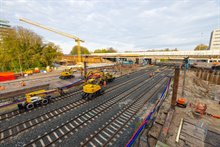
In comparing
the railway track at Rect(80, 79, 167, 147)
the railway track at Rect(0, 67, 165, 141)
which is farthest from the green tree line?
the railway track at Rect(80, 79, 167, 147)

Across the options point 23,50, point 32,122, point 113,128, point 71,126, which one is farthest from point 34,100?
point 23,50

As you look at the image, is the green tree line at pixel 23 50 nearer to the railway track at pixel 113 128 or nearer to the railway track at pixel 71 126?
the railway track at pixel 71 126

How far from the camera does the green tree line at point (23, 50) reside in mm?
26200

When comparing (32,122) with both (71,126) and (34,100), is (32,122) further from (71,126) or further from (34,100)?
(71,126)

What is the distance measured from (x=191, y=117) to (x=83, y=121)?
10.1 m

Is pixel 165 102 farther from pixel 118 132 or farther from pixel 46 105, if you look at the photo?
pixel 46 105

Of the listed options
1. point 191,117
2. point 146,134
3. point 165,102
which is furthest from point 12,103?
point 191,117

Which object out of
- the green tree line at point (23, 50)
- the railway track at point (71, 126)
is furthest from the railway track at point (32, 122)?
the green tree line at point (23, 50)

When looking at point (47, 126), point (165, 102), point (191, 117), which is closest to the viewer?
point (47, 126)

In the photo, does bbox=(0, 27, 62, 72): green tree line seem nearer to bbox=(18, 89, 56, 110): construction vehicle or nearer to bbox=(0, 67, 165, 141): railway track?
bbox=(18, 89, 56, 110): construction vehicle

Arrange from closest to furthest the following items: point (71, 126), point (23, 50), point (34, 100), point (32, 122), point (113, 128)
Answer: point (113, 128) < point (71, 126) < point (32, 122) < point (34, 100) < point (23, 50)

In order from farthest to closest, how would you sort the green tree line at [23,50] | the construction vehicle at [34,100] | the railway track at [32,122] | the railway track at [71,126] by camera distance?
the green tree line at [23,50], the construction vehicle at [34,100], the railway track at [32,122], the railway track at [71,126]

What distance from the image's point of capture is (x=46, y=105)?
1111 centimetres

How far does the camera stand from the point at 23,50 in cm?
2962
